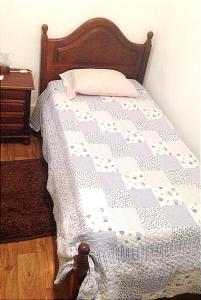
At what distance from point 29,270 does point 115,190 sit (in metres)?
0.75

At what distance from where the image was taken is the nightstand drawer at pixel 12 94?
254cm

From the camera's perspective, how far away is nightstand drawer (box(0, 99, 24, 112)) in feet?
8.52

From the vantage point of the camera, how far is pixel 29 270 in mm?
1948

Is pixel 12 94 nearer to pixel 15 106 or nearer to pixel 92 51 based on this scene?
pixel 15 106

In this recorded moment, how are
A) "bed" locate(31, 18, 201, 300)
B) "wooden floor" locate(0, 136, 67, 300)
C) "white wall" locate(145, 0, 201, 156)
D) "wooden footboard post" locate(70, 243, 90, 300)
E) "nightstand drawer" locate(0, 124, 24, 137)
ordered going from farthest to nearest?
"nightstand drawer" locate(0, 124, 24, 137)
"white wall" locate(145, 0, 201, 156)
"wooden floor" locate(0, 136, 67, 300)
"bed" locate(31, 18, 201, 300)
"wooden footboard post" locate(70, 243, 90, 300)

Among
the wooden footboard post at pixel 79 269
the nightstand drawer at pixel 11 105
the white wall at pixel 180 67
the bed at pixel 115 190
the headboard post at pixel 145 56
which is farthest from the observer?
the headboard post at pixel 145 56

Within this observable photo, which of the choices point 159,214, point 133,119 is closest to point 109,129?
point 133,119

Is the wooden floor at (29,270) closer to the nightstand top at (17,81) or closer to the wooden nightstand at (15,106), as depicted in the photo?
the wooden nightstand at (15,106)

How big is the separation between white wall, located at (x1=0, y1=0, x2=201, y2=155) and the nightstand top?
0.17 meters

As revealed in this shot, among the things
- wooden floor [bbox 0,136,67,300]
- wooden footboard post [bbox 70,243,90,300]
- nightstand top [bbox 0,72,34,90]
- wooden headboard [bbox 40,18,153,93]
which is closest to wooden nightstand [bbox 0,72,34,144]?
nightstand top [bbox 0,72,34,90]

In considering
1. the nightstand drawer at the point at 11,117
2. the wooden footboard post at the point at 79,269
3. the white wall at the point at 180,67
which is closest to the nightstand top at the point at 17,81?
the nightstand drawer at the point at 11,117

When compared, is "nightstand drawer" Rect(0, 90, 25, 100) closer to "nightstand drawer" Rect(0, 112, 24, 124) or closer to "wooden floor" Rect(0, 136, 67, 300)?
"nightstand drawer" Rect(0, 112, 24, 124)

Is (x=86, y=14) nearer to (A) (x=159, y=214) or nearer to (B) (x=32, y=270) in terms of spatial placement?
(A) (x=159, y=214)

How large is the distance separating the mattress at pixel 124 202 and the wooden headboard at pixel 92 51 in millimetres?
517
